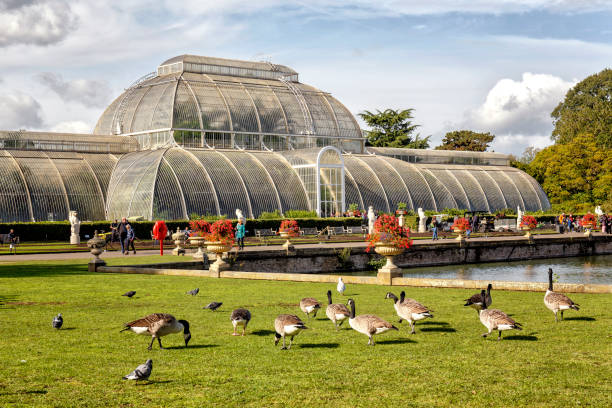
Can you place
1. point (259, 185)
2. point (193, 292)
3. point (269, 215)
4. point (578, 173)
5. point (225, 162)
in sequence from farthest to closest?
1. point (578, 173)
2. point (225, 162)
3. point (259, 185)
4. point (269, 215)
5. point (193, 292)

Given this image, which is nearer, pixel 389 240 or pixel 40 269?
pixel 389 240

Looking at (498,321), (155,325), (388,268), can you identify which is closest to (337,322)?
(498,321)

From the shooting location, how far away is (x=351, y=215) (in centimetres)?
6988

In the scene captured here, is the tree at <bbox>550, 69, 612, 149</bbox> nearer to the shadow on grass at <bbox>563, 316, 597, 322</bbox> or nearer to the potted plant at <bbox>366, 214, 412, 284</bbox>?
the potted plant at <bbox>366, 214, 412, 284</bbox>

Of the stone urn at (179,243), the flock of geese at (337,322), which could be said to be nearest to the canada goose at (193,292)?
the flock of geese at (337,322)

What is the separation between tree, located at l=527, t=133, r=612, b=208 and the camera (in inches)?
3760

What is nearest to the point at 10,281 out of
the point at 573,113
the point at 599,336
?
the point at 599,336

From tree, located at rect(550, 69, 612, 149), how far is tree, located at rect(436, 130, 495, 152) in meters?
11.3

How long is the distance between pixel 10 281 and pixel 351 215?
47.0 m

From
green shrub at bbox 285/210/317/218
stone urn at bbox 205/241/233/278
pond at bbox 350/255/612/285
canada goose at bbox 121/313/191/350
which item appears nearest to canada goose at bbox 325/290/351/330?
canada goose at bbox 121/313/191/350

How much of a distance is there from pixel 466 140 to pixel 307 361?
11480cm

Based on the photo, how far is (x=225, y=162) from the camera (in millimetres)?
69938

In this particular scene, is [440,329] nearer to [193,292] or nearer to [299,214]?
[193,292]

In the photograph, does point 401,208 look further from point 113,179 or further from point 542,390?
point 542,390
